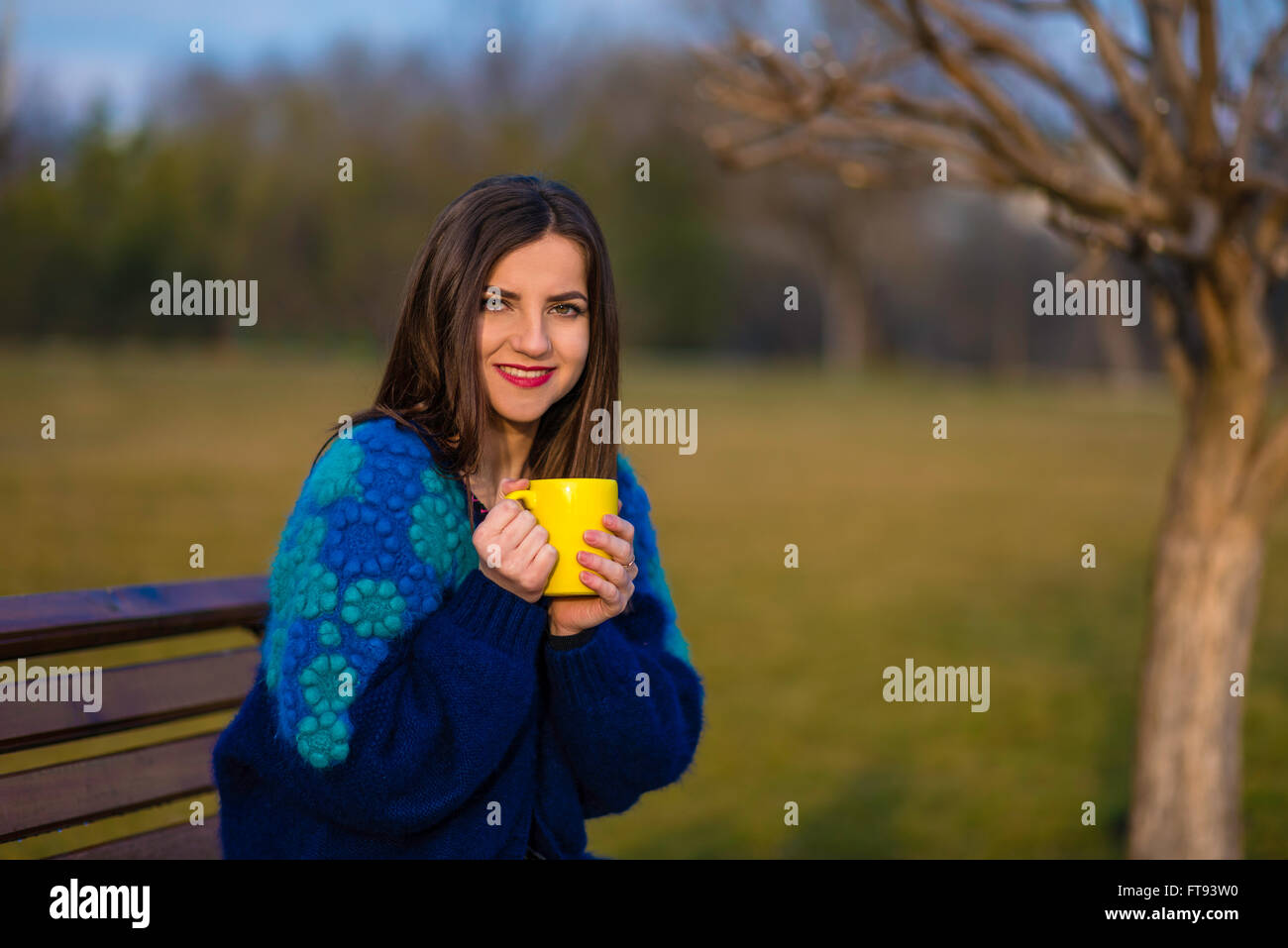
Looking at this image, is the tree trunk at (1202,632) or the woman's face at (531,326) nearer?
the woman's face at (531,326)

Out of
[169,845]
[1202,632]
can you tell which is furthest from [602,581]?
[1202,632]

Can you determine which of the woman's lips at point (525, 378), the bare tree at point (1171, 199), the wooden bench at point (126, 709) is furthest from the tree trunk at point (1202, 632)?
the wooden bench at point (126, 709)

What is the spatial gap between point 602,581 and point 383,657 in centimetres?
37

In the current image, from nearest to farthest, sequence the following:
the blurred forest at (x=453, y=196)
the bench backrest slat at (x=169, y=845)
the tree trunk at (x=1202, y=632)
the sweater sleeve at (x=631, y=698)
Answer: the sweater sleeve at (x=631, y=698)
the bench backrest slat at (x=169, y=845)
the tree trunk at (x=1202, y=632)
the blurred forest at (x=453, y=196)

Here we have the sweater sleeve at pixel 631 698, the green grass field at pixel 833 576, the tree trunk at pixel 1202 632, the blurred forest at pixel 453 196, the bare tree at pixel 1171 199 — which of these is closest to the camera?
the sweater sleeve at pixel 631 698

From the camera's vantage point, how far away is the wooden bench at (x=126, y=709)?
2203mm

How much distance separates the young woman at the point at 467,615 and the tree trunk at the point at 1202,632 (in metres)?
2.12

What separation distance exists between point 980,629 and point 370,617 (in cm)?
771

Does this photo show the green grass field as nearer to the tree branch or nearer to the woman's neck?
the tree branch

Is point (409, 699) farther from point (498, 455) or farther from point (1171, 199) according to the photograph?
point (1171, 199)

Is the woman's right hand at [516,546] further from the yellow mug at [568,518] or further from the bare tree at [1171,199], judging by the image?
the bare tree at [1171,199]

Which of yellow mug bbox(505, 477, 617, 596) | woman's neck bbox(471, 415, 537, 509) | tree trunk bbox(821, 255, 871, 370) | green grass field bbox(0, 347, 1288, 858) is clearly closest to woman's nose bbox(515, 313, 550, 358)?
woman's neck bbox(471, 415, 537, 509)

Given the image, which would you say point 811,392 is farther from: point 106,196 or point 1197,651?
point 1197,651

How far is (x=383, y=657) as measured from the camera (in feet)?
6.31
